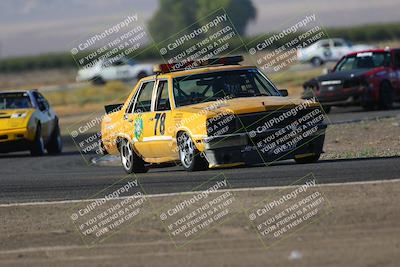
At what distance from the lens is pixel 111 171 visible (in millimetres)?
17109

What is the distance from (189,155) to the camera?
575 inches

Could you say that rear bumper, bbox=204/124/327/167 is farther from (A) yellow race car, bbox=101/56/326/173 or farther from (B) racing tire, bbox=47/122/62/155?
(B) racing tire, bbox=47/122/62/155

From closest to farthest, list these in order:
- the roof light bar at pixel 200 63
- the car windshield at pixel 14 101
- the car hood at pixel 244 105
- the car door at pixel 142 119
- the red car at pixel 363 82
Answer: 1. the car hood at pixel 244 105
2. the car door at pixel 142 119
3. the roof light bar at pixel 200 63
4. the car windshield at pixel 14 101
5. the red car at pixel 363 82

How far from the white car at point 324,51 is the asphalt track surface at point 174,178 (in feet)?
169

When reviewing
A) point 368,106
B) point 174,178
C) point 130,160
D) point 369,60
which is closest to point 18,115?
point 130,160

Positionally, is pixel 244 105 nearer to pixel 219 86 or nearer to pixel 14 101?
pixel 219 86

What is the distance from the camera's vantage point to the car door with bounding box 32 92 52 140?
2294 cm

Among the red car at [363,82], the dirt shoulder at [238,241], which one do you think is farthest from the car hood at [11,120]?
the dirt shoulder at [238,241]

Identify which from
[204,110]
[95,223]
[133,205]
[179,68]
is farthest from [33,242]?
[179,68]

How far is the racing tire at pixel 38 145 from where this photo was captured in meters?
22.5

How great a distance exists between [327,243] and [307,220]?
0.97m

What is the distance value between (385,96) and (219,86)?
13006mm

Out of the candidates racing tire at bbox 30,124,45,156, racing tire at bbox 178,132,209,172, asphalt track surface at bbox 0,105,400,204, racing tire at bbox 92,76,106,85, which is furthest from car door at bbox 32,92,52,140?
racing tire at bbox 92,76,106,85

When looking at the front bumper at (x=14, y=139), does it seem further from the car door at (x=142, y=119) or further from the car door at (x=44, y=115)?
the car door at (x=142, y=119)
